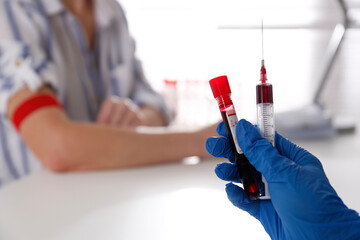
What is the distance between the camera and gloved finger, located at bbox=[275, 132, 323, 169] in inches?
14.0

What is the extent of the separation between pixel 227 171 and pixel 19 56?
0.56 meters

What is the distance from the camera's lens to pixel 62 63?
3.00 feet

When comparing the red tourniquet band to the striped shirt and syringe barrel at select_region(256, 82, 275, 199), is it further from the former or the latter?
syringe barrel at select_region(256, 82, 275, 199)

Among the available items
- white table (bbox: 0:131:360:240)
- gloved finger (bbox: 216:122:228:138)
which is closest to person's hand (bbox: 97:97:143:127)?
white table (bbox: 0:131:360:240)

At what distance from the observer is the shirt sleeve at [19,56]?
0.72m

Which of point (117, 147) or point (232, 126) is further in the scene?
point (117, 147)

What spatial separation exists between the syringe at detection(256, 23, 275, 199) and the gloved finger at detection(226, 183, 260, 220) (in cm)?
2

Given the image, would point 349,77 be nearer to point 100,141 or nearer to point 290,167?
point 100,141

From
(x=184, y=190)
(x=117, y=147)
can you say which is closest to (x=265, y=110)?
(x=184, y=190)

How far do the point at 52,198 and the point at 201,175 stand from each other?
25cm

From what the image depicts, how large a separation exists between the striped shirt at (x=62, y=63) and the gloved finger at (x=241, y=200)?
50cm

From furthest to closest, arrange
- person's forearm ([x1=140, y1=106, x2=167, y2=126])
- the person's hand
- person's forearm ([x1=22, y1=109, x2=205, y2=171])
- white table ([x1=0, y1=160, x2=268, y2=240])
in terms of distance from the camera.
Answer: person's forearm ([x1=140, y1=106, x2=167, y2=126])
the person's hand
person's forearm ([x1=22, y1=109, x2=205, y2=171])
white table ([x1=0, y1=160, x2=268, y2=240])

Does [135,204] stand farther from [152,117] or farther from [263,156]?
[152,117]

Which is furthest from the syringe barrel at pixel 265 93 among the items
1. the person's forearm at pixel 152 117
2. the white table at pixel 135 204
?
the person's forearm at pixel 152 117
